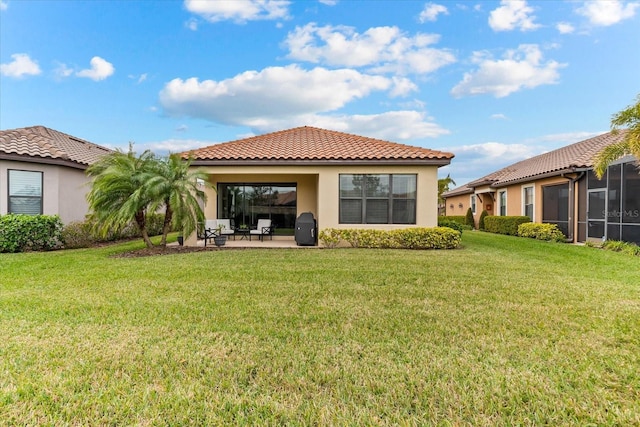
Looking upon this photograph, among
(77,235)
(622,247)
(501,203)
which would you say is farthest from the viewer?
(501,203)

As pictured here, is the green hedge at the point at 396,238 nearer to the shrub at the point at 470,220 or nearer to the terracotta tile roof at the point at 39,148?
the terracotta tile roof at the point at 39,148

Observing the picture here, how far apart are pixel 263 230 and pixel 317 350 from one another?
474 inches

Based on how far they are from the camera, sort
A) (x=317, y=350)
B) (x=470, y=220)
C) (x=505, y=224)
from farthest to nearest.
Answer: (x=470, y=220) < (x=505, y=224) < (x=317, y=350)

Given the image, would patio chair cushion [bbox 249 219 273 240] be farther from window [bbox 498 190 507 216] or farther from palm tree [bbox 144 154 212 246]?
window [bbox 498 190 507 216]

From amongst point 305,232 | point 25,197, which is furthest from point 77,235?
point 305,232

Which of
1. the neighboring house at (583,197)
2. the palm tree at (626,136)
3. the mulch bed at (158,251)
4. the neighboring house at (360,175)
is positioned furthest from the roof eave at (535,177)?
the mulch bed at (158,251)

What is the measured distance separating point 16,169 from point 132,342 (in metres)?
12.5

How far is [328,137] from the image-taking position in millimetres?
16594

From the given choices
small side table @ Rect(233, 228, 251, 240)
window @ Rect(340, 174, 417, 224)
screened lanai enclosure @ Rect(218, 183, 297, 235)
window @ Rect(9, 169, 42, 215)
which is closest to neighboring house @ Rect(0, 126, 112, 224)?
window @ Rect(9, 169, 42, 215)

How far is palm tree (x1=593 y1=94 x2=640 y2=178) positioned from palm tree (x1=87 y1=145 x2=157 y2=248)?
14681 mm

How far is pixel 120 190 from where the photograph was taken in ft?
35.9

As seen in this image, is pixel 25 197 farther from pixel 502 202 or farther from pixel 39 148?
pixel 502 202

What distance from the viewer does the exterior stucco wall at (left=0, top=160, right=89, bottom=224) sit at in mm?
12156

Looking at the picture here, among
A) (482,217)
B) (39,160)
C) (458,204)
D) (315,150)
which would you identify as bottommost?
(482,217)
